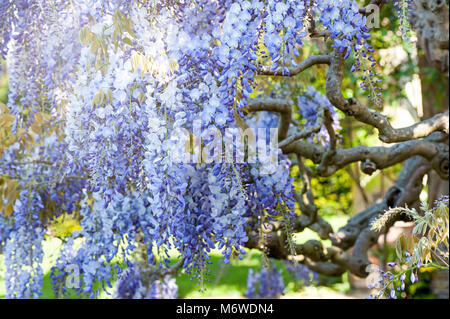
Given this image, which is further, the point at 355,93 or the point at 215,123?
the point at 355,93

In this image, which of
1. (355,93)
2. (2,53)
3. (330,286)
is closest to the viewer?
(2,53)

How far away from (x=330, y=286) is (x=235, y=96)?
12.8 ft

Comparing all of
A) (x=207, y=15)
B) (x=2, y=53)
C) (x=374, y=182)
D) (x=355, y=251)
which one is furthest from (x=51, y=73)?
(x=374, y=182)

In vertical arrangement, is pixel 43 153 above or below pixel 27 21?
below

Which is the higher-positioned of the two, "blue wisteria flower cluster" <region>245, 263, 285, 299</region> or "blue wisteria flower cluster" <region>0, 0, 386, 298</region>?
"blue wisteria flower cluster" <region>0, 0, 386, 298</region>

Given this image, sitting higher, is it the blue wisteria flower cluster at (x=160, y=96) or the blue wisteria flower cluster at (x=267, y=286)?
the blue wisteria flower cluster at (x=160, y=96)

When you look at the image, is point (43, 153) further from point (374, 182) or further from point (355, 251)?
point (374, 182)

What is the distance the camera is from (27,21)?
203 centimetres

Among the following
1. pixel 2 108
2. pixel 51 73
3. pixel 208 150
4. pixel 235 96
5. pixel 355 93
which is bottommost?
pixel 208 150

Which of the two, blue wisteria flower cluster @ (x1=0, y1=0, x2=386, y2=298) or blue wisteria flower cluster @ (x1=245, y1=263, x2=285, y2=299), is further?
blue wisteria flower cluster @ (x1=245, y1=263, x2=285, y2=299)

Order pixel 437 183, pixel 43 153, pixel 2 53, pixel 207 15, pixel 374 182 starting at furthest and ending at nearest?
pixel 374 182, pixel 437 183, pixel 43 153, pixel 2 53, pixel 207 15

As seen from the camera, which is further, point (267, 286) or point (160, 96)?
point (267, 286)

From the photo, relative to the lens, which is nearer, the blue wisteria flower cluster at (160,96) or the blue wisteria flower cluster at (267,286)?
the blue wisteria flower cluster at (160,96)

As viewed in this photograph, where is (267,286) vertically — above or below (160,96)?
below
